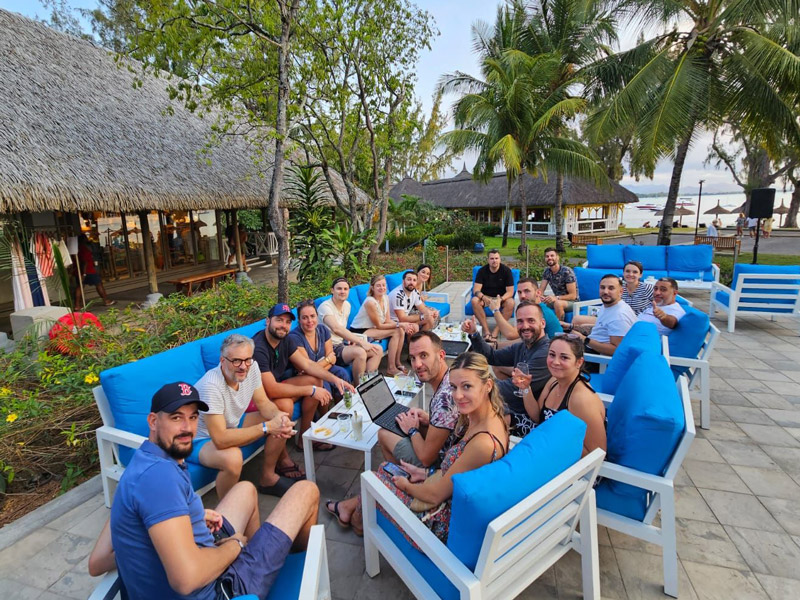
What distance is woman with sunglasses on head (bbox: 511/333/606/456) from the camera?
2211 mm

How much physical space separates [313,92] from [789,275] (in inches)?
348

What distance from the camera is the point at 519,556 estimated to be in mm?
1709

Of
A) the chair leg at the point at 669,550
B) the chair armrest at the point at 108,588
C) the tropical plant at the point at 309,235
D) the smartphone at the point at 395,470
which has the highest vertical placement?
the tropical plant at the point at 309,235

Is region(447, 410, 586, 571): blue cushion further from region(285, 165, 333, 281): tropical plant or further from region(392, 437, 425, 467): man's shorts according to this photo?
region(285, 165, 333, 281): tropical plant

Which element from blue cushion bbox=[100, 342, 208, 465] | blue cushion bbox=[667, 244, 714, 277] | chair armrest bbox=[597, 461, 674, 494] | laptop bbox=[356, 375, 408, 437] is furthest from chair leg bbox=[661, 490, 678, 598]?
blue cushion bbox=[667, 244, 714, 277]

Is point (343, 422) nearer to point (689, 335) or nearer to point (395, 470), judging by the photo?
point (395, 470)

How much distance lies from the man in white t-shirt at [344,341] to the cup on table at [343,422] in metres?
1.30

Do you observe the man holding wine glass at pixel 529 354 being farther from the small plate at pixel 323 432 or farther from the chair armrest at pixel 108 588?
the chair armrest at pixel 108 588

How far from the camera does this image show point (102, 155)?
7605 mm

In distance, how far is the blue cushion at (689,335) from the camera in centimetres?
349

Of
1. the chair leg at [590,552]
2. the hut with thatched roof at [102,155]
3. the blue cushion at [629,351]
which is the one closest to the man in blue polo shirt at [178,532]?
the chair leg at [590,552]

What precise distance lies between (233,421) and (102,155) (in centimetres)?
740

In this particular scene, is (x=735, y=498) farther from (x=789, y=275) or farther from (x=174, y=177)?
(x=174, y=177)

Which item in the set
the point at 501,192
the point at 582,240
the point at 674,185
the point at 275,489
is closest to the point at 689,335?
the point at 275,489
